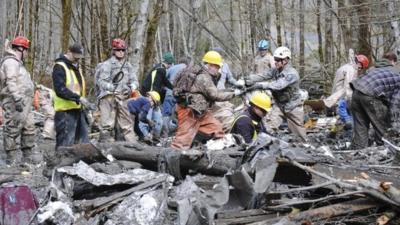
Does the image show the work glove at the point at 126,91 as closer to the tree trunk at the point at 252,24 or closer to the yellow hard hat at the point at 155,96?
the yellow hard hat at the point at 155,96

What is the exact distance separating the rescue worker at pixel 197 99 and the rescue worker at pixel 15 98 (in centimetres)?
262

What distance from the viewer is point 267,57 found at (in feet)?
41.9

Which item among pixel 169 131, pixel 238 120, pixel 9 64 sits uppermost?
pixel 9 64

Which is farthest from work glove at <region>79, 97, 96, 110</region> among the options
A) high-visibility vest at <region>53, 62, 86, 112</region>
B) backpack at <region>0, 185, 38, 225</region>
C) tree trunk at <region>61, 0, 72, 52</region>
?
tree trunk at <region>61, 0, 72, 52</region>

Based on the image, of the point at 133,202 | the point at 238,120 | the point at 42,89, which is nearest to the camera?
the point at 133,202

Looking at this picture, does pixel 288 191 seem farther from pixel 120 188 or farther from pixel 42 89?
pixel 42 89

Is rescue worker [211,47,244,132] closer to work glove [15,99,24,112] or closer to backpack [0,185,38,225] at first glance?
work glove [15,99,24,112]

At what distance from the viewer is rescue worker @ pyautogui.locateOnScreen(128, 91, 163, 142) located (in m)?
11.9

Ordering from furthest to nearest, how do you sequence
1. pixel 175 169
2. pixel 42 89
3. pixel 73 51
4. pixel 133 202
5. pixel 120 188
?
pixel 42 89, pixel 73 51, pixel 175 169, pixel 120 188, pixel 133 202

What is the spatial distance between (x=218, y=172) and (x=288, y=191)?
1336 millimetres

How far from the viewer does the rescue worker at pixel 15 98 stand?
9.56 metres

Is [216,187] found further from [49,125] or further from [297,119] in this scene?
[49,125]

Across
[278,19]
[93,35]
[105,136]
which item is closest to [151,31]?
[93,35]

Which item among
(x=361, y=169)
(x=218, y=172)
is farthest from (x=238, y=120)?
(x=361, y=169)
